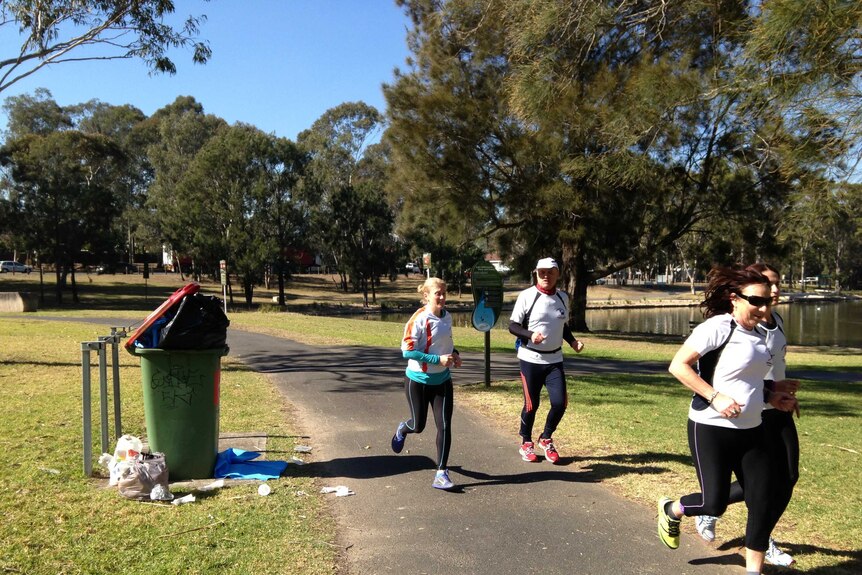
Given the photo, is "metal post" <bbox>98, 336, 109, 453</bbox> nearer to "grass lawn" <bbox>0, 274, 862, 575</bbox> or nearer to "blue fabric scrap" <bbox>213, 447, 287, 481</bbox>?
"grass lawn" <bbox>0, 274, 862, 575</bbox>

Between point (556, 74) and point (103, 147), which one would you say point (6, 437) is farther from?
point (103, 147)

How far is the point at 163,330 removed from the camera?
5047mm

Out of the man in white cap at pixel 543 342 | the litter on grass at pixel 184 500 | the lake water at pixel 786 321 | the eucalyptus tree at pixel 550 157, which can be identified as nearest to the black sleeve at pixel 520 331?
the man in white cap at pixel 543 342

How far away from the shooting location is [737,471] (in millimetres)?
3543

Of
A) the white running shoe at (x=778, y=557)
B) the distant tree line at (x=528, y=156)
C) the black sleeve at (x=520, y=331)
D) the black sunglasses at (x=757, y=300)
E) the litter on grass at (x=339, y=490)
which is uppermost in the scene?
the distant tree line at (x=528, y=156)

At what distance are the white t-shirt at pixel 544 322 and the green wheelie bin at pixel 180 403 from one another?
2519 millimetres

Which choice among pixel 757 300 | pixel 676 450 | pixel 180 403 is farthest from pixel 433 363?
pixel 676 450

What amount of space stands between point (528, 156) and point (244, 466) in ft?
61.5

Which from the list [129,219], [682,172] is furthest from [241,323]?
[129,219]

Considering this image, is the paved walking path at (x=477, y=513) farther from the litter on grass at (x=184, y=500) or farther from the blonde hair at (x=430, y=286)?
the blonde hair at (x=430, y=286)

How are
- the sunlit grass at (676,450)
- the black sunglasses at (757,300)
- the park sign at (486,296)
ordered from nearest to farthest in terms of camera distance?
the black sunglasses at (757,300)
the sunlit grass at (676,450)
the park sign at (486,296)

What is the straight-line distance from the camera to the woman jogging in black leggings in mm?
5125

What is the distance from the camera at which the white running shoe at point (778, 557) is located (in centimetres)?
370

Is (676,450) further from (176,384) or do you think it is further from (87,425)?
(87,425)
